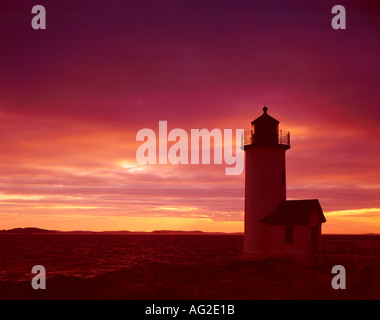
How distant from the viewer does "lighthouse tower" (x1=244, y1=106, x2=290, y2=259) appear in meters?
34.6

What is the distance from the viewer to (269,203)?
34.6 meters

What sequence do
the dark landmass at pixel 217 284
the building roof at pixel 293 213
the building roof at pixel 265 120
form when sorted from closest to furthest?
the dark landmass at pixel 217 284 → the building roof at pixel 293 213 → the building roof at pixel 265 120

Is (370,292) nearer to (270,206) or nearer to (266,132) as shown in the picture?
(270,206)

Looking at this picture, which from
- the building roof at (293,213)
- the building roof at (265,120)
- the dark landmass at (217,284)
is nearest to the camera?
the dark landmass at (217,284)

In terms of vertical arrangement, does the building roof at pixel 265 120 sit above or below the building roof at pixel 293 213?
above

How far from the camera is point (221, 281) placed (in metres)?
28.5

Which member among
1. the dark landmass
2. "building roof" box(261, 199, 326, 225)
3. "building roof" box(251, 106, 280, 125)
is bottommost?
the dark landmass

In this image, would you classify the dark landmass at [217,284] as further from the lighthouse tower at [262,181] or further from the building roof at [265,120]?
the building roof at [265,120]

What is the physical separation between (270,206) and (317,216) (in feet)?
12.1

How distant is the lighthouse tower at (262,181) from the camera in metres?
34.6

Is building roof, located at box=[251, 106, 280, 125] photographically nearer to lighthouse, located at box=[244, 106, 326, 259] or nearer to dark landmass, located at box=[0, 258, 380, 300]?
lighthouse, located at box=[244, 106, 326, 259]

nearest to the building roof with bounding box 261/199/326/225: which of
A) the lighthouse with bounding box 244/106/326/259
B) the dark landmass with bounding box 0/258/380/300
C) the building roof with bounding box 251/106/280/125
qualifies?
the lighthouse with bounding box 244/106/326/259

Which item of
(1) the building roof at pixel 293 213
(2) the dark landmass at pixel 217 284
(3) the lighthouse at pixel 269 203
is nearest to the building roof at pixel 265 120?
(3) the lighthouse at pixel 269 203
